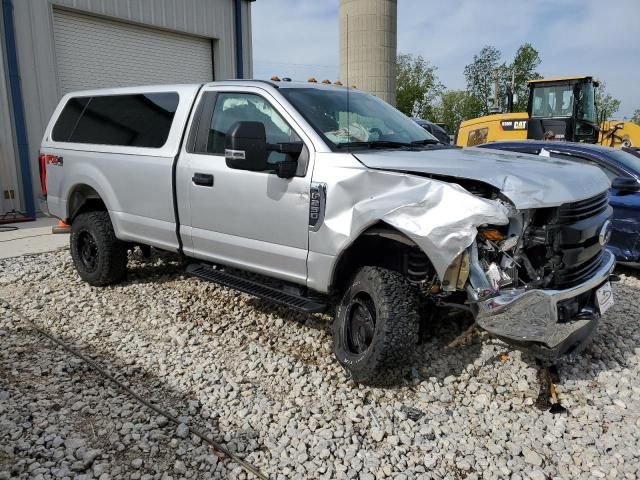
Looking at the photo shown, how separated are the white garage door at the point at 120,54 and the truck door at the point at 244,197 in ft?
23.3

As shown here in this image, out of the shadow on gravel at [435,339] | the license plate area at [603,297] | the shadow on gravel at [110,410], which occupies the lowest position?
the shadow on gravel at [110,410]

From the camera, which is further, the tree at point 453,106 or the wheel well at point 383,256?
the tree at point 453,106

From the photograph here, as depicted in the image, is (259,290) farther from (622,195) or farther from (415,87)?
(415,87)

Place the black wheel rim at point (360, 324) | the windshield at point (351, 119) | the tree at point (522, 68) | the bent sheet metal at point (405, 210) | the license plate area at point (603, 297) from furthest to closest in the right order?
the tree at point (522, 68)
the windshield at point (351, 119)
the black wheel rim at point (360, 324)
the license plate area at point (603, 297)
the bent sheet metal at point (405, 210)

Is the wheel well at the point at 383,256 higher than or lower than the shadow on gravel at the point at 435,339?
higher

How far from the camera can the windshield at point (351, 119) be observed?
3.97 meters

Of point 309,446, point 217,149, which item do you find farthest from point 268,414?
point 217,149

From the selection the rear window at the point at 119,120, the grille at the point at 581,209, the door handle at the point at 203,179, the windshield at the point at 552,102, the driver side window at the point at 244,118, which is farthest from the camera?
the windshield at the point at 552,102

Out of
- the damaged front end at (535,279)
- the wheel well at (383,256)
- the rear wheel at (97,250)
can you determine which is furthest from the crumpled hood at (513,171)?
the rear wheel at (97,250)

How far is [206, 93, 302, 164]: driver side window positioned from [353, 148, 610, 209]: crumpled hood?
0.69 meters

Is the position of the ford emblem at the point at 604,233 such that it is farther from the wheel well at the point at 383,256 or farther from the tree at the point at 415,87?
the tree at the point at 415,87

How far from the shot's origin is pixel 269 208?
4.00 m

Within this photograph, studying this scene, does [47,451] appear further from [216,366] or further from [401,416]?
[401,416]

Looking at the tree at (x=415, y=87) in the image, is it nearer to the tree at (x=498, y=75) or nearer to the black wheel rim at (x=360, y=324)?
the tree at (x=498, y=75)
